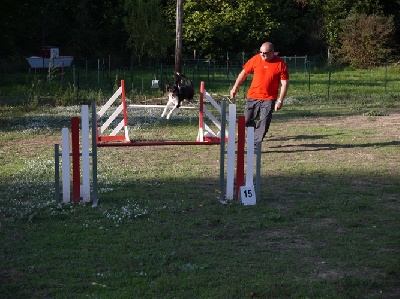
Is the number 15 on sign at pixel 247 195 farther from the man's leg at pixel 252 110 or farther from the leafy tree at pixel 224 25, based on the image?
the leafy tree at pixel 224 25

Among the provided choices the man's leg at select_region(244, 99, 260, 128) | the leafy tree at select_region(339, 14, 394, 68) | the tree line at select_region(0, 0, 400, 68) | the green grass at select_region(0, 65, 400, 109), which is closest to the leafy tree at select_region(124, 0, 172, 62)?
the tree line at select_region(0, 0, 400, 68)

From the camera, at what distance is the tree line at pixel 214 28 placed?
4694 centimetres

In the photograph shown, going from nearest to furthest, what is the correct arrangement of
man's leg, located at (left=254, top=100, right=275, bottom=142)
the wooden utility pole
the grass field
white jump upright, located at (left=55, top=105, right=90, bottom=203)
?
the grass field < white jump upright, located at (left=55, top=105, right=90, bottom=203) < man's leg, located at (left=254, top=100, right=275, bottom=142) < the wooden utility pole

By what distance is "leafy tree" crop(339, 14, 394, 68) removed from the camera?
162 ft

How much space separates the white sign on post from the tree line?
3594 cm

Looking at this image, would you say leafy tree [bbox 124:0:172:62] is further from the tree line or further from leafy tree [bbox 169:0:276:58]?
leafy tree [bbox 169:0:276:58]

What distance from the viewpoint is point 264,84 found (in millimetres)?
13516

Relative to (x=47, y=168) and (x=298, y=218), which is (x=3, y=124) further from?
(x=298, y=218)

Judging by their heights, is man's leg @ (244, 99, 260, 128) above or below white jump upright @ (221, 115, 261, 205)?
above

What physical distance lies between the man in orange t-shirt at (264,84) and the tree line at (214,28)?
31.6 meters

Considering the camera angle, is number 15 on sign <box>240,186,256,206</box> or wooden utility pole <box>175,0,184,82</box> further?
wooden utility pole <box>175,0,184,82</box>

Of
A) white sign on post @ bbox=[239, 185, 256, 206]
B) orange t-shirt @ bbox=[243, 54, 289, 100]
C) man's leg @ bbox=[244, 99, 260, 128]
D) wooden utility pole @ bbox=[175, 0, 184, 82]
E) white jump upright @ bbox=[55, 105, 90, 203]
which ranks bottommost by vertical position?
white sign on post @ bbox=[239, 185, 256, 206]

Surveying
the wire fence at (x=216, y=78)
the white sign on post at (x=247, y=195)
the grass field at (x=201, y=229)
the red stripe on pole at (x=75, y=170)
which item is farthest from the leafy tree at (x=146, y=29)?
the white sign on post at (x=247, y=195)

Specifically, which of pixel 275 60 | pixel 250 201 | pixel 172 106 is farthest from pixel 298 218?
pixel 172 106
